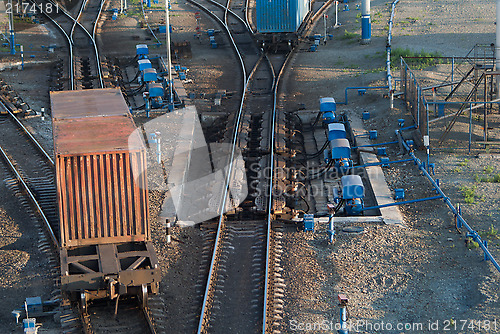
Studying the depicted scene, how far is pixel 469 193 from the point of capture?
23.5 m

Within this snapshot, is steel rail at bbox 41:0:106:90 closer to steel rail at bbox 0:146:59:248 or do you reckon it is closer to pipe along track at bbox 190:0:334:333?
pipe along track at bbox 190:0:334:333

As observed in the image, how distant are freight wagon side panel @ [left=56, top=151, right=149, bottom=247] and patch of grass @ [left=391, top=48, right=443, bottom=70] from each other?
67.7 ft

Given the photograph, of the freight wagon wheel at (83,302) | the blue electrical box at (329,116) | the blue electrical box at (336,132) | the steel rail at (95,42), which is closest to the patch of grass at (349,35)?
the steel rail at (95,42)

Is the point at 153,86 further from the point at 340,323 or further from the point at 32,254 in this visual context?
the point at 340,323

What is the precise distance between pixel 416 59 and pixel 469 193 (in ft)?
51.0

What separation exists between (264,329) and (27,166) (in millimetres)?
13505

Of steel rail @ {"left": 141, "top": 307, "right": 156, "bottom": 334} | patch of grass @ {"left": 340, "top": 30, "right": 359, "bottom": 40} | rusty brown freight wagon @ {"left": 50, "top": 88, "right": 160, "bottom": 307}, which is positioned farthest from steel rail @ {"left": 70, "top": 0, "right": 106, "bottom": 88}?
steel rail @ {"left": 141, "top": 307, "right": 156, "bottom": 334}

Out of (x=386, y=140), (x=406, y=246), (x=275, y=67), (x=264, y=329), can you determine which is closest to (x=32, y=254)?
(x=264, y=329)

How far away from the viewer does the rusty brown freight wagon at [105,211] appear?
1767 centimetres

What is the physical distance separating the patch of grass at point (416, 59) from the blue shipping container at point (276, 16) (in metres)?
5.40

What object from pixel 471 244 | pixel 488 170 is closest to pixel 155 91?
pixel 488 170

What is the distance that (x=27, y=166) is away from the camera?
27594mm

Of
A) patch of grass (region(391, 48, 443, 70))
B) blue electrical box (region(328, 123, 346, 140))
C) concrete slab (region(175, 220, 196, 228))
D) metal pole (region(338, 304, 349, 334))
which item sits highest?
patch of grass (region(391, 48, 443, 70))

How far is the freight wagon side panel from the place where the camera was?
18141 millimetres
